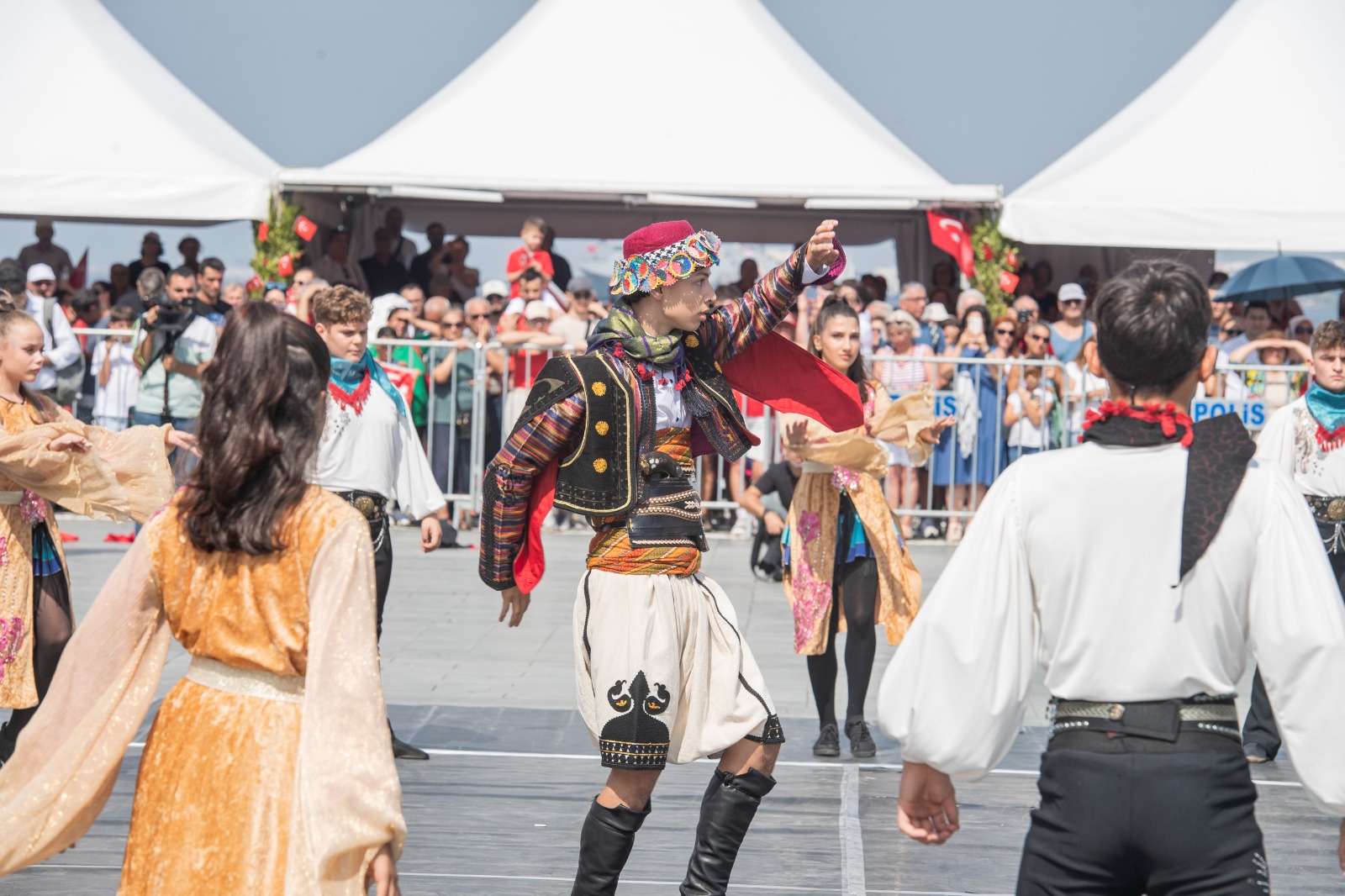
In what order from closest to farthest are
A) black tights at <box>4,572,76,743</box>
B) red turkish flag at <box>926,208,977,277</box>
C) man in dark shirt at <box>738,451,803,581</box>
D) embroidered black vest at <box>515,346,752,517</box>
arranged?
1. embroidered black vest at <box>515,346,752,517</box>
2. black tights at <box>4,572,76,743</box>
3. man in dark shirt at <box>738,451,803,581</box>
4. red turkish flag at <box>926,208,977,277</box>

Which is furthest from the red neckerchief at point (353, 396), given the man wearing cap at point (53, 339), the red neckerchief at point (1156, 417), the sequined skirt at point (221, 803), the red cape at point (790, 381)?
the man wearing cap at point (53, 339)

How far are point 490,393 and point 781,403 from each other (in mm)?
8845

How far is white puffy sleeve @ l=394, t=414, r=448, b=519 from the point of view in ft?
21.6

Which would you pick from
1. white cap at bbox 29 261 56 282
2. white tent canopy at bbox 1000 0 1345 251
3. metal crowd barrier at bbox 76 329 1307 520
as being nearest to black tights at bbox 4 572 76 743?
metal crowd barrier at bbox 76 329 1307 520

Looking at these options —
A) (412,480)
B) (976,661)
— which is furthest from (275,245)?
(976,661)

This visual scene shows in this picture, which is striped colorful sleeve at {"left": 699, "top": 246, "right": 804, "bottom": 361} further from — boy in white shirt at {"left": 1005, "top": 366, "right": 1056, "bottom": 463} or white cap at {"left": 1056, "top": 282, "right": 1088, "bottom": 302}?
white cap at {"left": 1056, "top": 282, "right": 1088, "bottom": 302}

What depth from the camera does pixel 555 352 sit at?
13.6 metres

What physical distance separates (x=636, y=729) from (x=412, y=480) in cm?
254

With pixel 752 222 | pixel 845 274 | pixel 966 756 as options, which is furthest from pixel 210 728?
pixel 752 222

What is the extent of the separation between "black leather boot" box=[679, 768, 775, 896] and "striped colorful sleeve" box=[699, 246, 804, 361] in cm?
121

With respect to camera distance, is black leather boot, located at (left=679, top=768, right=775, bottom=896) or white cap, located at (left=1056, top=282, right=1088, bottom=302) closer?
black leather boot, located at (left=679, top=768, right=775, bottom=896)

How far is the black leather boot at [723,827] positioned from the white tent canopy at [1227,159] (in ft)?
33.9

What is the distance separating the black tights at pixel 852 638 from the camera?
277 inches

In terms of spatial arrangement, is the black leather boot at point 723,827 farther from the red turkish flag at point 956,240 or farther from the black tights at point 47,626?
the red turkish flag at point 956,240
